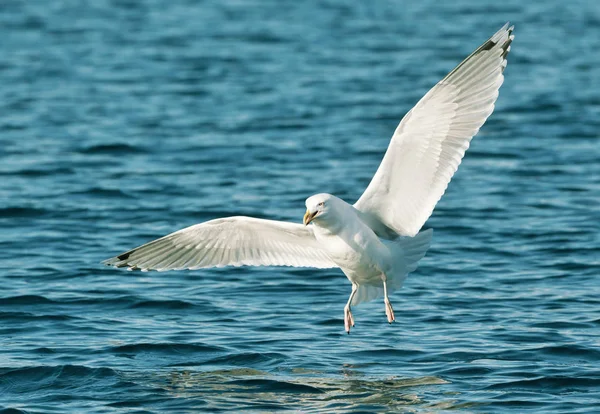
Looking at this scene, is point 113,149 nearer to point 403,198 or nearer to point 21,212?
point 21,212

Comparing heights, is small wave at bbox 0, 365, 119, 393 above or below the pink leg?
below

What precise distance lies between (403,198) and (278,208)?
5.27 meters

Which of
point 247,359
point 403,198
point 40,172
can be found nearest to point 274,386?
point 247,359

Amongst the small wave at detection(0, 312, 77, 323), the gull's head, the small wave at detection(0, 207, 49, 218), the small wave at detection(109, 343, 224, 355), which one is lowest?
the small wave at detection(109, 343, 224, 355)

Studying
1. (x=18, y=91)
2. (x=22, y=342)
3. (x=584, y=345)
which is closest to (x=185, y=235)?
(x=22, y=342)

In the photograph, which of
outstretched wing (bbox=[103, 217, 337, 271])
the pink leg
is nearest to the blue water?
the pink leg

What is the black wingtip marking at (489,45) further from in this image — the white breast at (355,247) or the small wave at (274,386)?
the small wave at (274,386)

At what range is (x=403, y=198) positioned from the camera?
355 inches

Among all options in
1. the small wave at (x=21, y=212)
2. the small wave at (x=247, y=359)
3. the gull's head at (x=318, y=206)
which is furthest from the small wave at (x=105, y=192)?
the gull's head at (x=318, y=206)

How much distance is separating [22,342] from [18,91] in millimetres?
12692

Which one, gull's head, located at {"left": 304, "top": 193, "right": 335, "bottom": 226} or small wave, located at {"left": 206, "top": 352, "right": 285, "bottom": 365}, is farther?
small wave, located at {"left": 206, "top": 352, "right": 285, "bottom": 365}

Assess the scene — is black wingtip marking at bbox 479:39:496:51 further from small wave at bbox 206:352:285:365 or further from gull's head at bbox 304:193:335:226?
small wave at bbox 206:352:285:365

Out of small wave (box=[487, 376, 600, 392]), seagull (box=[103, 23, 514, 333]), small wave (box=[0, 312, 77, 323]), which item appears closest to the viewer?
small wave (box=[487, 376, 600, 392])

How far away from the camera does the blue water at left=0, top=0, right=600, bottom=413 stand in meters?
8.70
